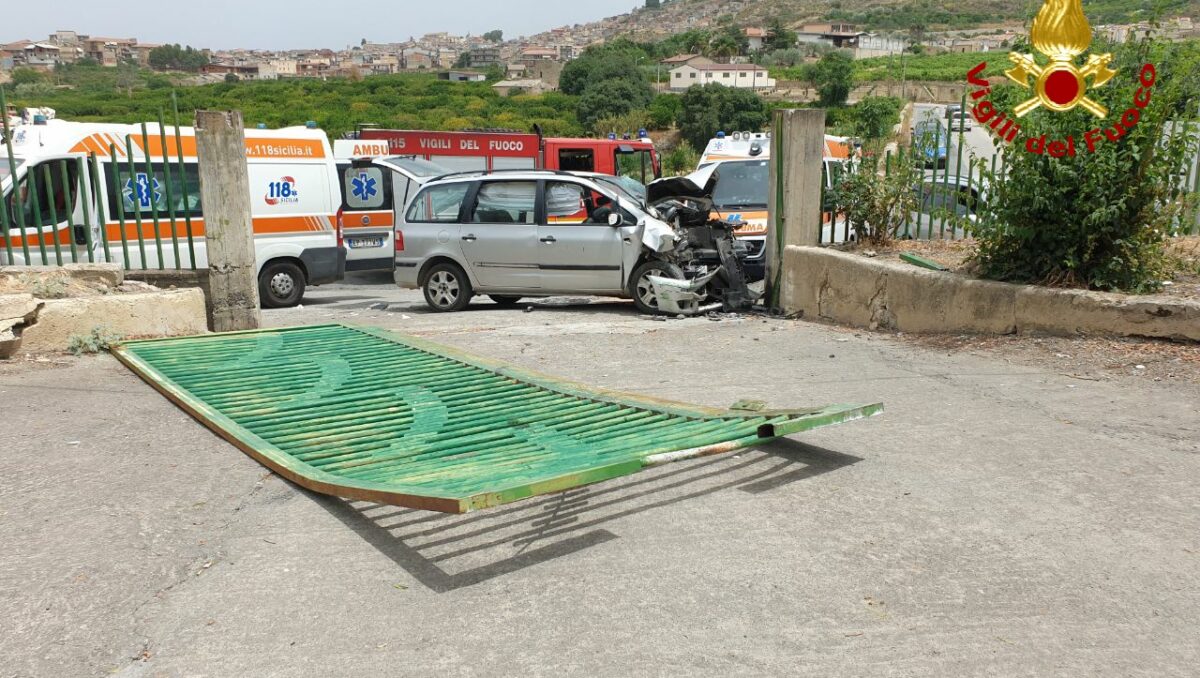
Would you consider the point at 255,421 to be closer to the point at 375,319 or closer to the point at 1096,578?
the point at 1096,578

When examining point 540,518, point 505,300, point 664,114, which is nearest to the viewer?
point 540,518

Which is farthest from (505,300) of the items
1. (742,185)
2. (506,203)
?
(742,185)

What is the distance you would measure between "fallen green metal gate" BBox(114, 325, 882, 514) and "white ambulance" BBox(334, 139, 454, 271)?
6962 millimetres

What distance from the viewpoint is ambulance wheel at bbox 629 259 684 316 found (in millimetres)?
11055

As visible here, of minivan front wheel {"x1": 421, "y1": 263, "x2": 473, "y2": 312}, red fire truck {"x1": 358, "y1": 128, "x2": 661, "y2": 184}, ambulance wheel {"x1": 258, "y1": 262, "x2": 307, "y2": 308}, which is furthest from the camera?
red fire truck {"x1": 358, "y1": 128, "x2": 661, "y2": 184}

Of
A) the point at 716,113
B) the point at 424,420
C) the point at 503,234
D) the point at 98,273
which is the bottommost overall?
the point at 424,420

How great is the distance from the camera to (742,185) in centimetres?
1430

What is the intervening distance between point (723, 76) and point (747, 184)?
111133 mm

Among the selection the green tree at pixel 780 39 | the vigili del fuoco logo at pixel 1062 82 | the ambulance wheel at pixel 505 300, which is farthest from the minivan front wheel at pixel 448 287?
the green tree at pixel 780 39

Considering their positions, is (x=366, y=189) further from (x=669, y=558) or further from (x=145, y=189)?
(x=669, y=558)

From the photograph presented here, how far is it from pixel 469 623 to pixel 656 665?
0.72 m

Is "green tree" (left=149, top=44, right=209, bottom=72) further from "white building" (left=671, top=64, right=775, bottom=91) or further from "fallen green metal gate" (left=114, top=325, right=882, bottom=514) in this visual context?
"fallen green metal gate" (left=114, top=325, right=882, bottom=514)

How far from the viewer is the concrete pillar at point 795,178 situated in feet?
33.7

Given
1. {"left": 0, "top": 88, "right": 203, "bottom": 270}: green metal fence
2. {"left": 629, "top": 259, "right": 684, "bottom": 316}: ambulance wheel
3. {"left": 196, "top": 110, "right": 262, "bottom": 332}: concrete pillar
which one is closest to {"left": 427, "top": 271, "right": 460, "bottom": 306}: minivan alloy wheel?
{"left": 629, "top": 259, "right": 684, "bottom": 316}: ambulance wheel
